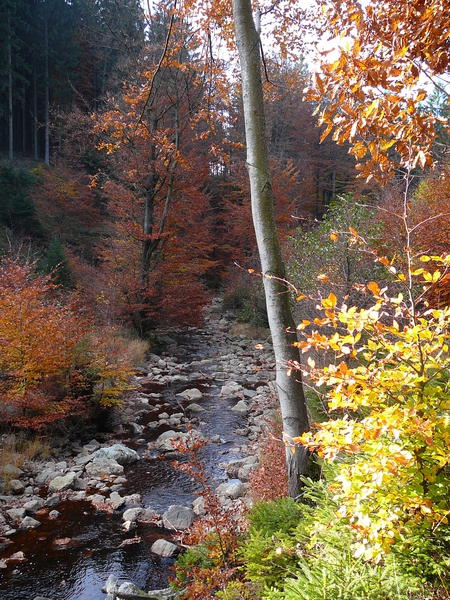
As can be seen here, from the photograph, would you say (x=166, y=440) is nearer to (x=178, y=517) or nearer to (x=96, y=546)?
(x=178, y=517)

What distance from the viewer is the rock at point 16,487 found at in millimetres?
5672

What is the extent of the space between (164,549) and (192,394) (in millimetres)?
4996

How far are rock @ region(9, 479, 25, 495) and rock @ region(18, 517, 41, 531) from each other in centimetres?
77

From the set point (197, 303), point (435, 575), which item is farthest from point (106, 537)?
point (197, 303)

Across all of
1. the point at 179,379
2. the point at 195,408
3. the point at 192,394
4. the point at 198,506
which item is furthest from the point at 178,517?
the point at 179,379

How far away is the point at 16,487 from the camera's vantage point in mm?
5703

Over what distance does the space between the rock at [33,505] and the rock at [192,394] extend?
4161 mm

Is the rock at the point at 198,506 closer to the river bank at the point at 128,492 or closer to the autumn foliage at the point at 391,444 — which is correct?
the river bank at the point at 128,492

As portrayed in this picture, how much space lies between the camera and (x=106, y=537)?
482cm

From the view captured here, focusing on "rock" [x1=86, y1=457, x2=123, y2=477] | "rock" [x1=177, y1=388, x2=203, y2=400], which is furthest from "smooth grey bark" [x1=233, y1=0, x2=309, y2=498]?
"rock" [x1=177, y1=388, x2=203, y2=400]

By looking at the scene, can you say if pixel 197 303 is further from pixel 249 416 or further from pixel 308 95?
pixel 308 95

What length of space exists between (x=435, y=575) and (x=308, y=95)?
2.39 m

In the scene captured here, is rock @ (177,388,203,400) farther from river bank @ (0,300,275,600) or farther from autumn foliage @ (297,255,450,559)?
autumn foliage @ (297,255,450,559)

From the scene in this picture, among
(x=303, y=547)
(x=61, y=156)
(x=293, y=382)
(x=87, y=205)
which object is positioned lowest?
(x=303, y=547)
